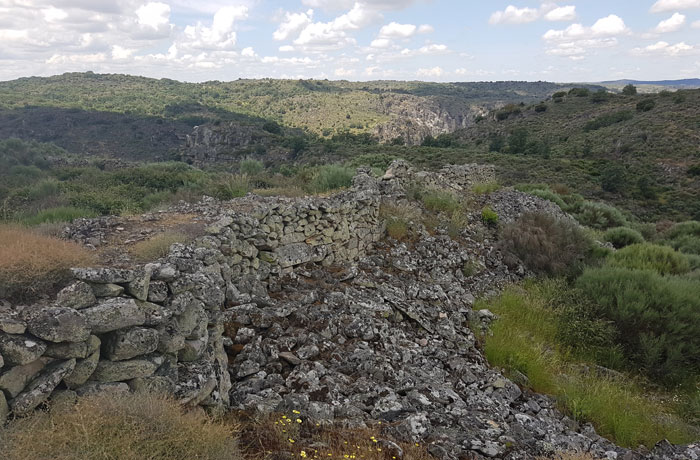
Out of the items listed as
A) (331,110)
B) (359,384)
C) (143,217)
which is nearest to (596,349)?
(359,384)

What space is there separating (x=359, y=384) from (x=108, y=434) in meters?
2.28

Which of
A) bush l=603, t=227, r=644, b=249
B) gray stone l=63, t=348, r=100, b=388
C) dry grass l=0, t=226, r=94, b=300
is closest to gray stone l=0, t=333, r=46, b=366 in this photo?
gray stone l=63, t=348, r=100, b=388

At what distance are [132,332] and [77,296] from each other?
46cm

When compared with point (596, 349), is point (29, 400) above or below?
above

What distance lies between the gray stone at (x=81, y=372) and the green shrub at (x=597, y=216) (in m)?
15.6

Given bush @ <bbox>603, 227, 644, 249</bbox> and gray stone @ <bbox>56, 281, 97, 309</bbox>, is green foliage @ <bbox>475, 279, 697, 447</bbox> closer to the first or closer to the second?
gray stone @ <bbox>56, 281, 97, 309</bbox>

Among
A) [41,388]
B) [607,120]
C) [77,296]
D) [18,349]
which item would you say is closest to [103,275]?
[77,296]

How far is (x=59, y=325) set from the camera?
271cm

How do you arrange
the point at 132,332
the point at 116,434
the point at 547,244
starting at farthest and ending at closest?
the point at 547,244
the point at 132,332
the point at 116,434

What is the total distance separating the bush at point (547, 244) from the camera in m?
9.18

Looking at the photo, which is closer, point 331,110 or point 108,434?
point 108,434

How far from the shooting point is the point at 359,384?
406 centimetres

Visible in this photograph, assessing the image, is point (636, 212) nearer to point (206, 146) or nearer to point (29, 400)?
point (29, 400)

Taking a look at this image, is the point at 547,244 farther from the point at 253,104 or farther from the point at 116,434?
the point at 253,104
